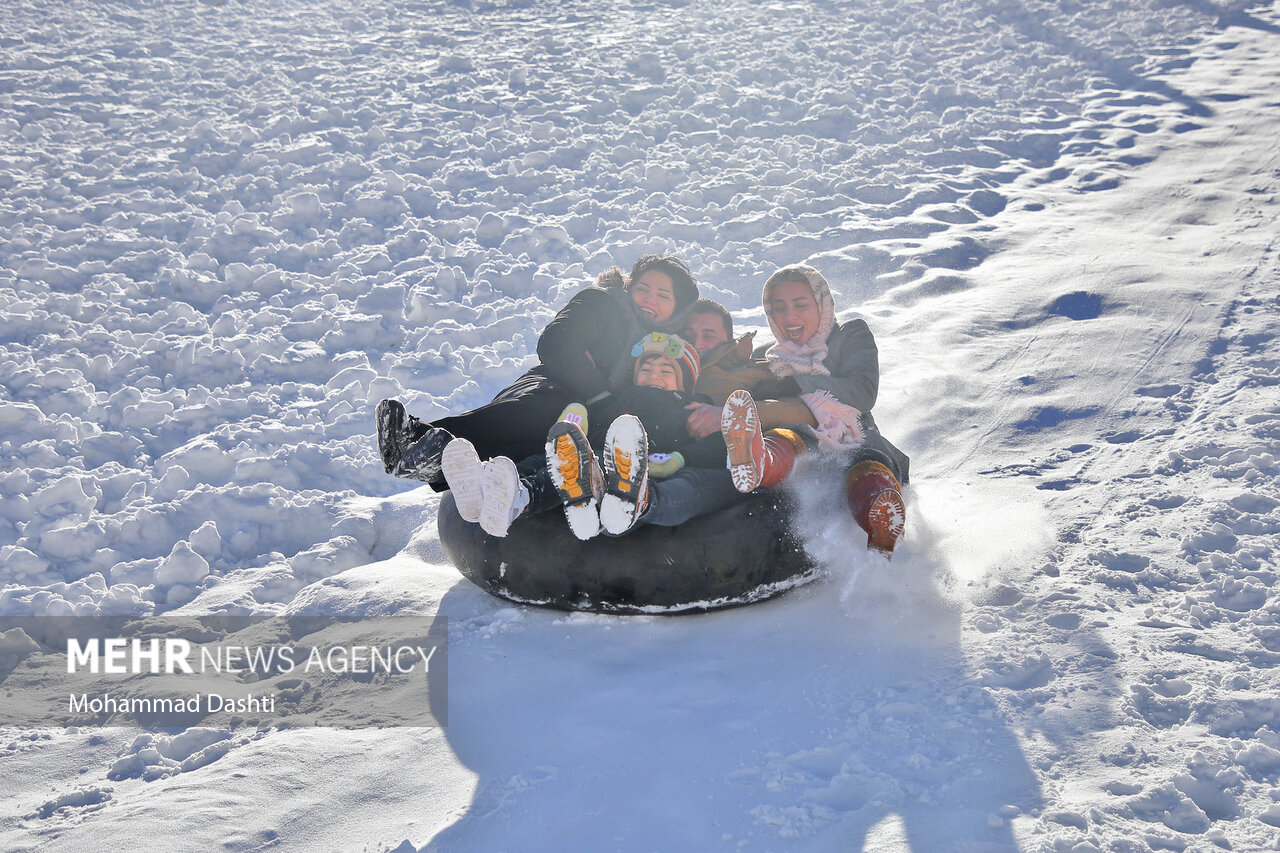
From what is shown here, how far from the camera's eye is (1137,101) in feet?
31.6

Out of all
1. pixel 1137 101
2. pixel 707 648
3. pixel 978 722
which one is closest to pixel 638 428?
pixel 707 648

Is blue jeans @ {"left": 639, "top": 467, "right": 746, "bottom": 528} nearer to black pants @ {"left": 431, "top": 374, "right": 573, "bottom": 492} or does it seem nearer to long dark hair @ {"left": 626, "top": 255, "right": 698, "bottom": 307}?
black pants @ {"left": 431, "top": 374, "right": 573, "bottom": 492}

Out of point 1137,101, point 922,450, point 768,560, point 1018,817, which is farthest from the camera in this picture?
point 1137,101

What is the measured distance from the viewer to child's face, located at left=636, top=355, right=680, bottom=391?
4016mm

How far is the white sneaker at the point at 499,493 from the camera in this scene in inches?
129

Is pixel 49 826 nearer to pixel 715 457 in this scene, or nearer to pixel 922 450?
pixel 715 457

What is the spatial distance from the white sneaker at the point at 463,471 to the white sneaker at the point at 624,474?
1.49 feet

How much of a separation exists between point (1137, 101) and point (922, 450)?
6975mm

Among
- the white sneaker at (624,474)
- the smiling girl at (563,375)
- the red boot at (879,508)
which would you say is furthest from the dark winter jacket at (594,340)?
the red boot at (879,508)

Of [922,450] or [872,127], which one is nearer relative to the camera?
[922,450]

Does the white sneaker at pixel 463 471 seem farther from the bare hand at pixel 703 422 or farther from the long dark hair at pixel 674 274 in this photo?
the long dark hair at pixel 674 274

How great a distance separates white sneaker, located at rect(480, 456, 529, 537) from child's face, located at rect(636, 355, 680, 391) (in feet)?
3.00

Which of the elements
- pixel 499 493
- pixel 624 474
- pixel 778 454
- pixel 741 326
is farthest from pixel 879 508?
pixel 741 326

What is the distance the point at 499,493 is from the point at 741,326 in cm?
329
